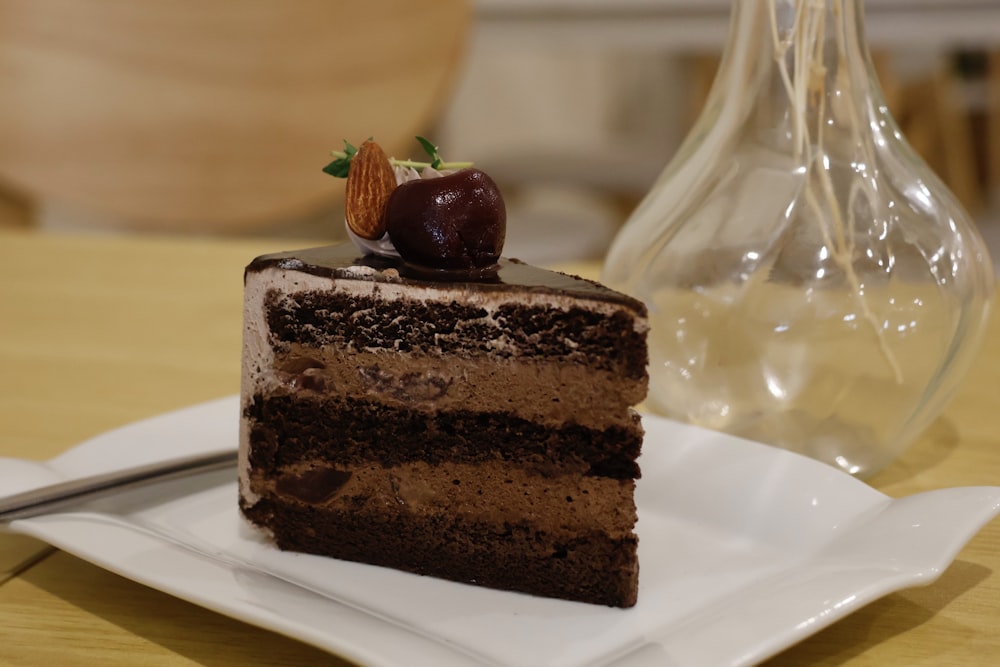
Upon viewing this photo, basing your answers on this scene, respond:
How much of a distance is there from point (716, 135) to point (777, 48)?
0.35 ft

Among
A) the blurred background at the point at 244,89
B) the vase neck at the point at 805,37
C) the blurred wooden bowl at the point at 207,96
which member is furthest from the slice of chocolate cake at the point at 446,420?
the blurred wooden bowl at the point at 207,96

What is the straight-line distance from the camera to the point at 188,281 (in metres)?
1.87

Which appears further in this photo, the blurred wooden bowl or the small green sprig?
the blurred wooden bowl

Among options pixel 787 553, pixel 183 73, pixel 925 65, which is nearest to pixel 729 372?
pixel 787 553

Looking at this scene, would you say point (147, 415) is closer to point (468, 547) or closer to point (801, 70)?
point (468, 547)

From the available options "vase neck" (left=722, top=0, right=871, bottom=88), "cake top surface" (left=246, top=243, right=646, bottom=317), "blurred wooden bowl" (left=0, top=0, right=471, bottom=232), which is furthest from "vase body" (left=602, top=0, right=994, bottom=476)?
"blurred wooden bowl" (left=0, top=0, right=471, bottom=232)

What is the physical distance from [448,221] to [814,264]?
1.21ft

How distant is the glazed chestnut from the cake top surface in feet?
0.07

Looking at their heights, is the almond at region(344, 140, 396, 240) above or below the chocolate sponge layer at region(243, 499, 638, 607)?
above

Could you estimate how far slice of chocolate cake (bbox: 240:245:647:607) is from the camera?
0.88m

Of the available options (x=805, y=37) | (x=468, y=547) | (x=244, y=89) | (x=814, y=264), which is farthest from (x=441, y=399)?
(x=244, y=89)

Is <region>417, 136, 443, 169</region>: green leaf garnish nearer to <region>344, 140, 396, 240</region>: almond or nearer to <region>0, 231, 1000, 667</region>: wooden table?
<region>344, 140, 396, 240</region>: almond

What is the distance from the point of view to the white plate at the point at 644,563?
70 centimetres

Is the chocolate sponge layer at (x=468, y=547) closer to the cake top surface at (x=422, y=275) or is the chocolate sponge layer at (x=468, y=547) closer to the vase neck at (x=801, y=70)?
the cake top surface at (x=422, y=275)
